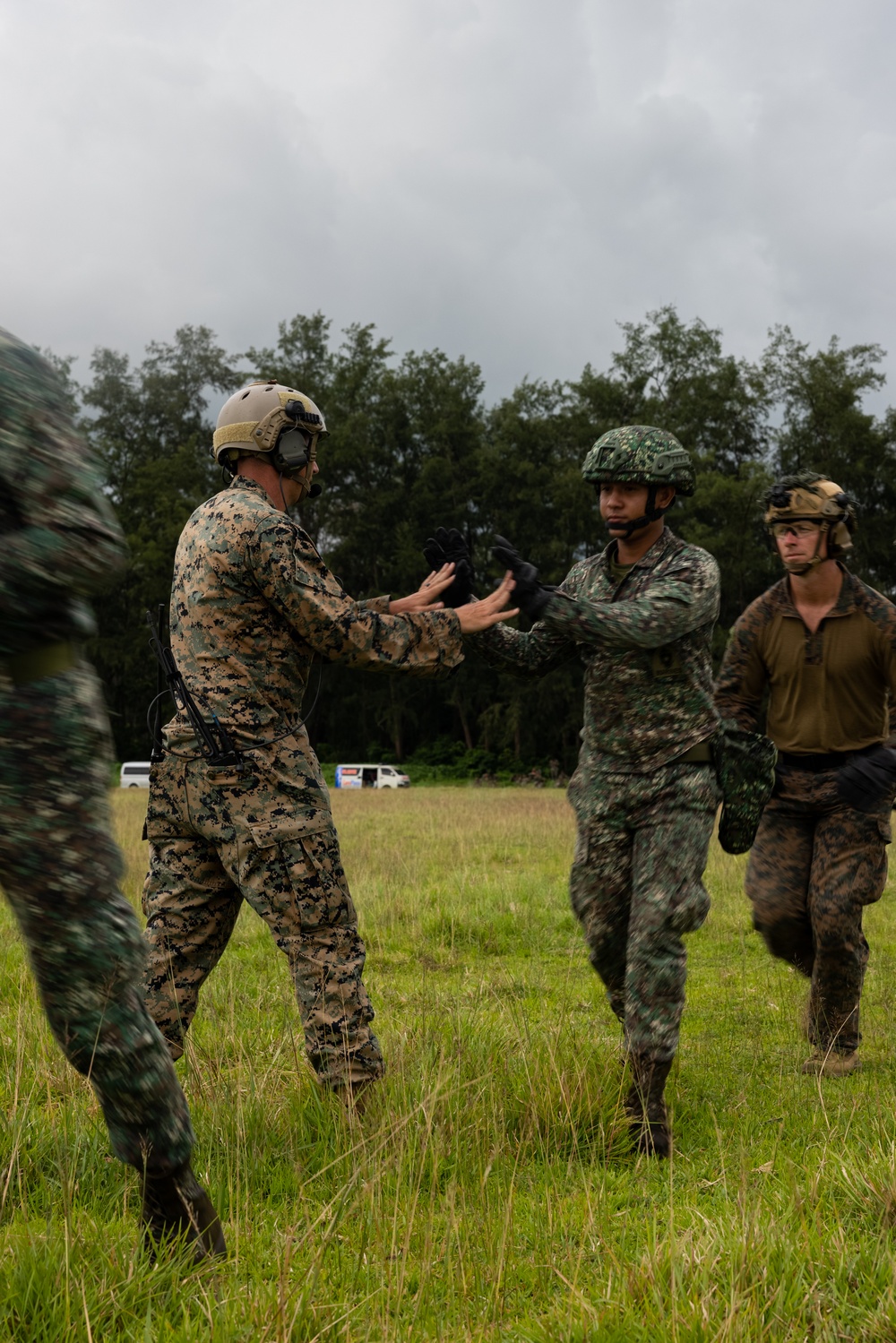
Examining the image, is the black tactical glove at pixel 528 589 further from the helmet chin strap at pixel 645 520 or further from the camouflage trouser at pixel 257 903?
the camouflage trouser at pixel 257 903

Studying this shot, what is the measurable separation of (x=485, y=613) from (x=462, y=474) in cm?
5296

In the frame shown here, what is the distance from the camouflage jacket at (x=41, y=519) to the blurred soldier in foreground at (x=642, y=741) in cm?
202

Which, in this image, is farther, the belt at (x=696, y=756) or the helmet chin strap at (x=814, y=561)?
the helmet chin strap at (x=814, y=561)

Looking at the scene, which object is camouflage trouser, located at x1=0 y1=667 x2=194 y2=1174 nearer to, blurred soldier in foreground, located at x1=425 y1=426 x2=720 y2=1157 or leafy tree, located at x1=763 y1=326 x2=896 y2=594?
blurred soldier in foreground, located at x1=425 y1=426 x2=720 y2=1157

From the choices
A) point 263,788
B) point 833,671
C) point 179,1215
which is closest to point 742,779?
point 833,671

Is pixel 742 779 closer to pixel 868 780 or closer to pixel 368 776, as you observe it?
pixel 868 780

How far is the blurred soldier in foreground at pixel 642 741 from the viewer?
4.30 meters

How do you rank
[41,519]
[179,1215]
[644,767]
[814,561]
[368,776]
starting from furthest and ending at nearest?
[368,776] < [814,561] < [644,767] < [179,1215] < [41,519]

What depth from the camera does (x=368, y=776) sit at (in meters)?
46.1

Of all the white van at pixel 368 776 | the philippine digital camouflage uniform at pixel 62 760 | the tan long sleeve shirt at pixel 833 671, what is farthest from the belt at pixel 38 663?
the white van at pixel 368 776

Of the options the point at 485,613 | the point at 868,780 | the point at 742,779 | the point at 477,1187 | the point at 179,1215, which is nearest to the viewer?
the point at 179,1215

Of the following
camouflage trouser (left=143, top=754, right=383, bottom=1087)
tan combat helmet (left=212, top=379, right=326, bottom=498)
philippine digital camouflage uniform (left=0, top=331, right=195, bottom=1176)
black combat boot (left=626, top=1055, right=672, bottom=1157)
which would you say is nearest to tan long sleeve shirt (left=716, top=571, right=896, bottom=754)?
black combat boot (left=626, top=1055, right=672, bottom=1157)

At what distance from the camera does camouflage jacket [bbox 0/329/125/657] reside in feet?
8.16

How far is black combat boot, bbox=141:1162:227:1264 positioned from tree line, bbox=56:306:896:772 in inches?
1663
